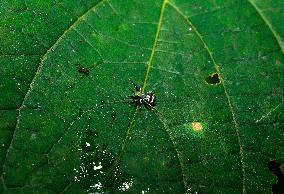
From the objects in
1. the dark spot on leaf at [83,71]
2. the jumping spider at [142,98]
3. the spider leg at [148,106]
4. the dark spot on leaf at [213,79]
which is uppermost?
the dark spot on leaf at [213,79]

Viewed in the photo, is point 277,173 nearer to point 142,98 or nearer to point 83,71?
point 142,98

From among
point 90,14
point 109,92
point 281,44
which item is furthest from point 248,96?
point 90,14

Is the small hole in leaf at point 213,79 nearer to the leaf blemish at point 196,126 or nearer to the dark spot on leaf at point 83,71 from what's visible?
the leaf blemish at point 196,126

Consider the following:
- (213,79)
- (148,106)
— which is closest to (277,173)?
(213,79)

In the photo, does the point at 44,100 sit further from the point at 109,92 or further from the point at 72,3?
the point at 72,3

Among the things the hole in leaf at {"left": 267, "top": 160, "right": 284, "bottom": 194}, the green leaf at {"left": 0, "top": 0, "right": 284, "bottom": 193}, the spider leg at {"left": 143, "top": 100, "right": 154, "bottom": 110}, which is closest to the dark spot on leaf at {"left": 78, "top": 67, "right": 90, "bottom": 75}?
the green leaf at {"left": 0, "top": 0, "right": 284, "bottom": 193}

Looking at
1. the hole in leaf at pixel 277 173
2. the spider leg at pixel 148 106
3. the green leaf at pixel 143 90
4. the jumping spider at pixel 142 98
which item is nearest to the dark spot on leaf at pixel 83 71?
the green leaf at pixel 143 90
